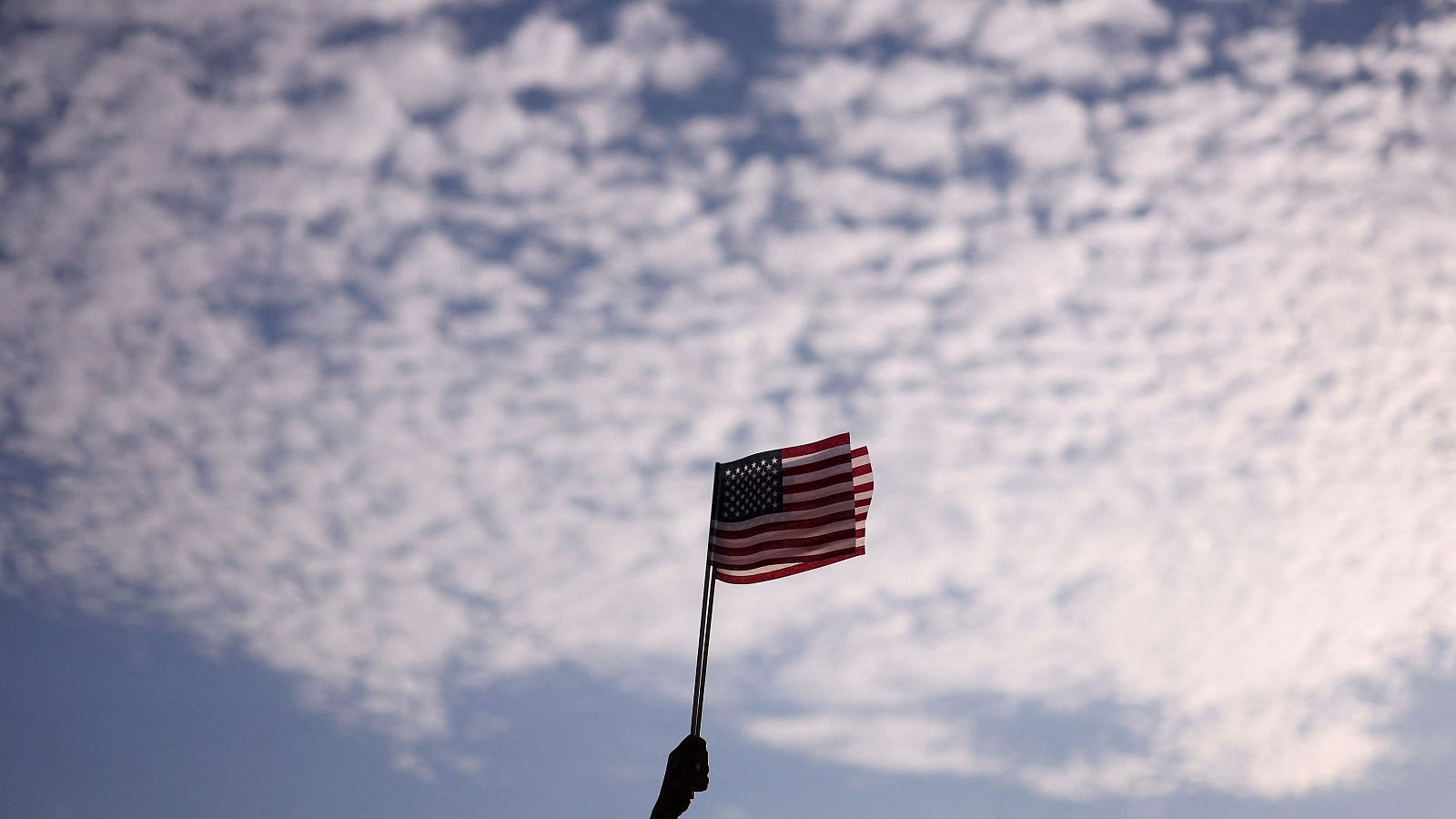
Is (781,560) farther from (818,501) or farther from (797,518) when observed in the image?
(818,501)

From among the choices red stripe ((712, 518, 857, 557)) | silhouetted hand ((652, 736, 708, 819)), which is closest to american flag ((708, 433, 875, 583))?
red stripe ((712, 518, 857, 557))

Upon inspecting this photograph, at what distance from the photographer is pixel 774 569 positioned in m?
13.9

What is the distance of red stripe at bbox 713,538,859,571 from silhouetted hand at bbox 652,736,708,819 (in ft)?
15.1

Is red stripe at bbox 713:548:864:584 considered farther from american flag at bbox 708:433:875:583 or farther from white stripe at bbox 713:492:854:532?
white stripe at bbox 713:492:854:532

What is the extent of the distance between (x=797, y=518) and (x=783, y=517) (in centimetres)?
17

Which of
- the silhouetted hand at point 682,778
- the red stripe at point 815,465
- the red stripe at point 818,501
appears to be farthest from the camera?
the red stripe at point 815,465

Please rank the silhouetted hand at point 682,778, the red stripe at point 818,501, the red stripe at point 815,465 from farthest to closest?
the red stripe at point 815,465, the red stripe at point 818,501, the silhouetted hand at point 682,778

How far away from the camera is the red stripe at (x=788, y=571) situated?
13.8 m

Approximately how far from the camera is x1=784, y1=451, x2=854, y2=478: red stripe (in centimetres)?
1394

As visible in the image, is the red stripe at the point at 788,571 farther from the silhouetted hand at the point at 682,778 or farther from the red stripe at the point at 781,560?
the silhouetted hand at the point at 682,778

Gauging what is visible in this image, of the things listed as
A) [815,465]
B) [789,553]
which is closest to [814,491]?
[815,465]

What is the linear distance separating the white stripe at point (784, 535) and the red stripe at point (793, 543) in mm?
14

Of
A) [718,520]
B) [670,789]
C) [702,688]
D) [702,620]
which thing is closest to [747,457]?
[718,520]

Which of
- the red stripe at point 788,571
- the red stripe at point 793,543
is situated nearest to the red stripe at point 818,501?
the red stripe at point 793,543
